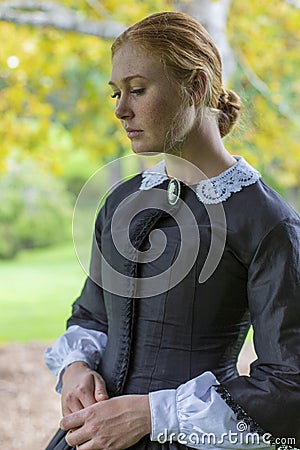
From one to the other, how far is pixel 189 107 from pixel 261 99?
257cm

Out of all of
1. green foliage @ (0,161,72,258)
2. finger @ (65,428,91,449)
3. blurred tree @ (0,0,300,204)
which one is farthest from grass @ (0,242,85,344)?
finger @ (65,428,91,449)

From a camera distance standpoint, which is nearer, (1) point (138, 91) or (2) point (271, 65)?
(1) point (138, 91)

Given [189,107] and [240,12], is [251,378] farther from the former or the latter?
[240,12]

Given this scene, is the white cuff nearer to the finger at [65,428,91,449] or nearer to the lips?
the finger at [65,428,91,449]

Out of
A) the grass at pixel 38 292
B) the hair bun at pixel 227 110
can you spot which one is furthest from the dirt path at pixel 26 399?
the hair bun at pixel 227 110

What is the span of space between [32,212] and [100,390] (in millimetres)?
6910

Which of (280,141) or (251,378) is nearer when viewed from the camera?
(251,378)

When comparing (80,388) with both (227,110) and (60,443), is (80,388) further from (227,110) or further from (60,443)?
(227,110)

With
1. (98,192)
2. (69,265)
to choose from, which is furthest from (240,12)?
(69,265)

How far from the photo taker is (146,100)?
1.01 m

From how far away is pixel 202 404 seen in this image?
3.11 feet

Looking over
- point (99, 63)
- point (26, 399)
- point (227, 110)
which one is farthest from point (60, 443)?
point (99, 63)

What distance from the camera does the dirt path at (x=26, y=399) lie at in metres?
2.44

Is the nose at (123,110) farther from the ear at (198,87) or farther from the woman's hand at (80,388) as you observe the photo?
the woman's hand at (80,388)
